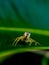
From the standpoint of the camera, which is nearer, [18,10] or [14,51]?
[14,51]

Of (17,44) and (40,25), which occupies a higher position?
(40,25)

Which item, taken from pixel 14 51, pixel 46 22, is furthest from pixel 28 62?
pixel 46 22

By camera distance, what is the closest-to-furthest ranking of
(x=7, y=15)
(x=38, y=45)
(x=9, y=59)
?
(x=9, y=59), (x=38, y=45), (x=7, y=15)

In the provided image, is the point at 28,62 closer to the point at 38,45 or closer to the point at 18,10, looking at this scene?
the point at 38,45

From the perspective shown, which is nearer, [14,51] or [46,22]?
[14,51]

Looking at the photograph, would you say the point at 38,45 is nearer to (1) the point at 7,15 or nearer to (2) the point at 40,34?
(2) the point at 40,34

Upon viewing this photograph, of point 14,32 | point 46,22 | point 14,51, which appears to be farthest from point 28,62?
point 46,22

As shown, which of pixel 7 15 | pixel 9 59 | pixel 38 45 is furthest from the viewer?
pixel 7 15

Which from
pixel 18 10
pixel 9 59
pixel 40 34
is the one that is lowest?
pixel 9 59

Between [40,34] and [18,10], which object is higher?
[18,10]
